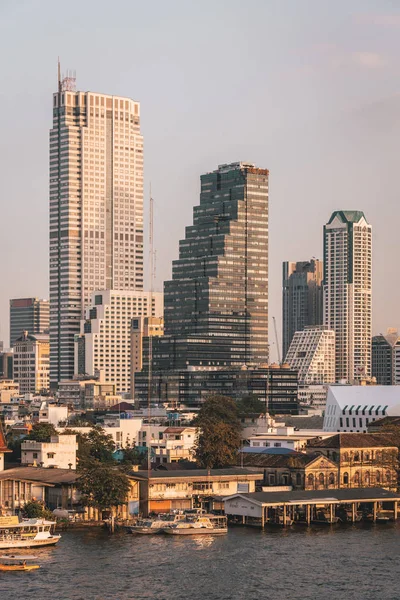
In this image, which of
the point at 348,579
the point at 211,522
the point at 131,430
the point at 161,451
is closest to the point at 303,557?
the point at 348,579

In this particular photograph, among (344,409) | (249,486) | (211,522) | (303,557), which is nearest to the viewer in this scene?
(303,557)

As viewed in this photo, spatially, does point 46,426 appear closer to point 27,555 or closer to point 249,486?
point 249,486

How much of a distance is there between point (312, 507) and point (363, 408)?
8058cm

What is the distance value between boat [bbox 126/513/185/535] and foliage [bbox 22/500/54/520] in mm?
6344

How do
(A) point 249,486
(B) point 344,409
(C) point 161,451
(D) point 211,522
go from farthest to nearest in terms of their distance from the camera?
(B) point 344,409, (C) point 161,451, (A) point 249,486, (D) point 211,522

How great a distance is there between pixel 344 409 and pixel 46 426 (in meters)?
52.3

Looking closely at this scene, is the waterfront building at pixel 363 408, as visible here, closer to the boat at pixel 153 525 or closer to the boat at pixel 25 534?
the boat at pixel 153 525

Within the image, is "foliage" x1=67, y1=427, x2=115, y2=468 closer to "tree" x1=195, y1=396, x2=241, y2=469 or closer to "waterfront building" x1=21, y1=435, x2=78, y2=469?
"waterfront building" x1=21, y1=435, x2=78, y2=469

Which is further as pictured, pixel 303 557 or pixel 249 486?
pixel 249 486

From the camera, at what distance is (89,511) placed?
373ft

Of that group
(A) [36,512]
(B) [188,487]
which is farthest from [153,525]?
(B) [188,487]

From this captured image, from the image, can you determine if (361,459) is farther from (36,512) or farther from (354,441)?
(36,512)

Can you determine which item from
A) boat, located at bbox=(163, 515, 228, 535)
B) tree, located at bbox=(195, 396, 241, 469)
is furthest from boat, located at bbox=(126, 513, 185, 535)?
tree, located at bbox=(195, 396, 241, 469)

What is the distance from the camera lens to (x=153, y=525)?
108312mm
